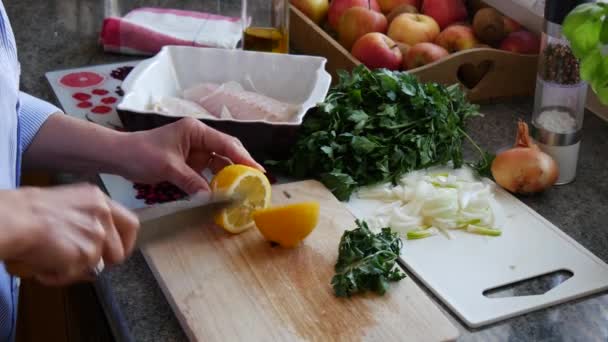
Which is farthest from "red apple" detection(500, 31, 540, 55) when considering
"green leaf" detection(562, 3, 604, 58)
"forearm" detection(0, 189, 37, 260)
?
"forearm" detection(0, 189, 37, 260)

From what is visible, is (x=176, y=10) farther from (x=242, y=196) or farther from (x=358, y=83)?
(x=242, y=196)

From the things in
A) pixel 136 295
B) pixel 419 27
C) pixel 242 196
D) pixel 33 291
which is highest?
pixel 419 27

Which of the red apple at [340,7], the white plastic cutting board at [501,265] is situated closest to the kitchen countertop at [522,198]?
the white plastic cutting board at [501,265]

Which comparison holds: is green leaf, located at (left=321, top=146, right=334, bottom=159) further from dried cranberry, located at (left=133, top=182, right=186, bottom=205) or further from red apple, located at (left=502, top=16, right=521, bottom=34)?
red apple, located at (left=502, top=16, right=521, bottom=34)

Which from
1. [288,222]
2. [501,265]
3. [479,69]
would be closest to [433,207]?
[501,265]

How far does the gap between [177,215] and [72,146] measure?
0.28m

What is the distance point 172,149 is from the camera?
3.92ft

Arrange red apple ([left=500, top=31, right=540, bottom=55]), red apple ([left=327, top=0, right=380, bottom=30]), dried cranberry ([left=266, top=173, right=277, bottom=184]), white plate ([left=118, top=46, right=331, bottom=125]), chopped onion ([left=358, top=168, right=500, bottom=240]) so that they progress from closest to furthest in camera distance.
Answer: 1. chopped onion ([left=358, top=168, right=500, bottom=240])
2. dried cranberry ([left=266, top=173, right=277, bottom=184])
3. white plate ([left=118, top=46, right=331, bottom=125])
4. red apple ([left=500, top=31, right=540, bottom=55])
5. red apple ([left=327, top=0, right=380, bottom=30])

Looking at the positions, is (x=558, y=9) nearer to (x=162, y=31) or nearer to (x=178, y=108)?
(x=178, y=108)

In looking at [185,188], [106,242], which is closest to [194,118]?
[185,188]

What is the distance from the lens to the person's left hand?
1189 mm

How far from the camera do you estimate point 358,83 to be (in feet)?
4.45

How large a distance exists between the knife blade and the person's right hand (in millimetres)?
92

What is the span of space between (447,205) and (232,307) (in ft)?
1.23
